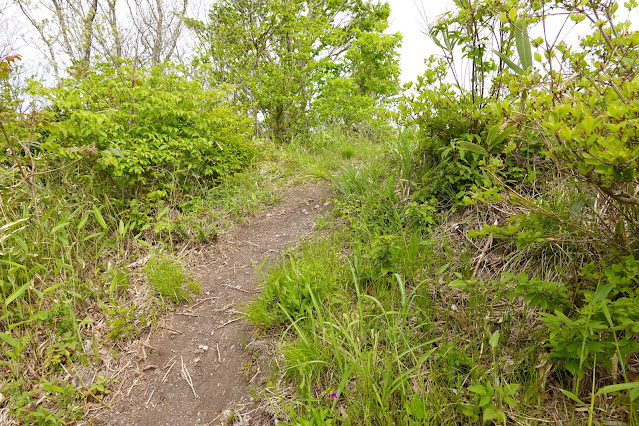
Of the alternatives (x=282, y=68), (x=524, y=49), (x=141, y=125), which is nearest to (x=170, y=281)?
(x=141, y=125)

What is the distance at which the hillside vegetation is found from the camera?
155 centimetres

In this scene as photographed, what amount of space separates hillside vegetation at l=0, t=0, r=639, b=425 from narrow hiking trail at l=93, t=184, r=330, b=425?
161 mm

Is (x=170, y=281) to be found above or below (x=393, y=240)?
below

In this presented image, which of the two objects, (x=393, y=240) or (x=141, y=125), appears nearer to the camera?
(x=393, y=240)

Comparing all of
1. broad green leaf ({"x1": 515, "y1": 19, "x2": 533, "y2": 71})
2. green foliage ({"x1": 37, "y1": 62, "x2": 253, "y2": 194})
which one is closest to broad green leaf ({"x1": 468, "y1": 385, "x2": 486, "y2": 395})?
broad green leaf ({"x1": 515, "y1": 19, "x2": 533, "y2": 71})

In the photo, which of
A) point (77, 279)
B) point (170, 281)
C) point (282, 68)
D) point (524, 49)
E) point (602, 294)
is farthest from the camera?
point (282, 68)

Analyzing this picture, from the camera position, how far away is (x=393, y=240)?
2.63m

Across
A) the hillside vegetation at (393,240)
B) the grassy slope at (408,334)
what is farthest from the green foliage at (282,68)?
the grassy slope at (408,334)

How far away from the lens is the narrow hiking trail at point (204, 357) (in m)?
2.22

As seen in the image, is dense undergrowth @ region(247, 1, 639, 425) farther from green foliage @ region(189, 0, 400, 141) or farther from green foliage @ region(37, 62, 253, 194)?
green foliage @ region(189, 0, 400, 141)

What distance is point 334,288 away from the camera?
2521mm

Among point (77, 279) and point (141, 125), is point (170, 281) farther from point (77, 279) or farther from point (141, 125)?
point (141, 125)

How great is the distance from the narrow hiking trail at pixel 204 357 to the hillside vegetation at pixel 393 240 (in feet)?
0.53

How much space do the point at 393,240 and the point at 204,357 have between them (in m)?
1.69
